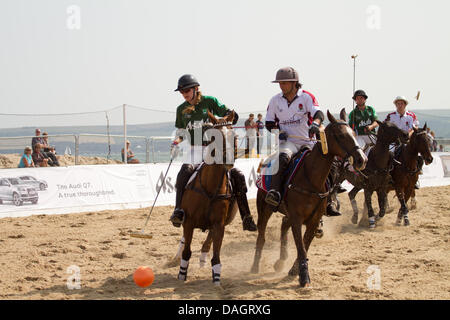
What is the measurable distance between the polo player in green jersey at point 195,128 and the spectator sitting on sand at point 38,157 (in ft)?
25.3

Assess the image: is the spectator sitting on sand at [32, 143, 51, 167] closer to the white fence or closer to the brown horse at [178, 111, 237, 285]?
the white fence

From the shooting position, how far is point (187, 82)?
730 cm

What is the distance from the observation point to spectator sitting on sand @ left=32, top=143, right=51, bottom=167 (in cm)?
1397

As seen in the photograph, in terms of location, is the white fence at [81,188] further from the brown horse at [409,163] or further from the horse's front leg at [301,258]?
the horse's front leg at [301,258]

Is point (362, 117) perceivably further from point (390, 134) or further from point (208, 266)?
point (208, 266)

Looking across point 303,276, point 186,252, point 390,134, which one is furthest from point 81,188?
point 303,276

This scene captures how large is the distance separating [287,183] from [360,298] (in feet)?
6.40

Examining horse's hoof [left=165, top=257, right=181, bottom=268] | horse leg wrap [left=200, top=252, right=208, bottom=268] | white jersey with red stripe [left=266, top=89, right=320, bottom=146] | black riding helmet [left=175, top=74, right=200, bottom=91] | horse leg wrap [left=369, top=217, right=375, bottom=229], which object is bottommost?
horse leg wrap [left=369, top=217, right=375, bottom=229]

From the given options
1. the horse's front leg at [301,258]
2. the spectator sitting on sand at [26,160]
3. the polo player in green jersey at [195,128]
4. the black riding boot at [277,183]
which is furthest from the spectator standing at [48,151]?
the horse's front leg at [301,258]

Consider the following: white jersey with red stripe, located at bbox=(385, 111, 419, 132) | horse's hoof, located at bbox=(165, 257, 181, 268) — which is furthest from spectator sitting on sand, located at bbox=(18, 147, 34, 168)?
white jersey with red stripe, located at bbox=(385, 111, 419, 132)

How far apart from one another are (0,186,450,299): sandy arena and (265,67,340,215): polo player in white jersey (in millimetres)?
1250

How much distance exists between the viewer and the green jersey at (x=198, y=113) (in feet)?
24.5

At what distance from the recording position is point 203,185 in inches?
268
